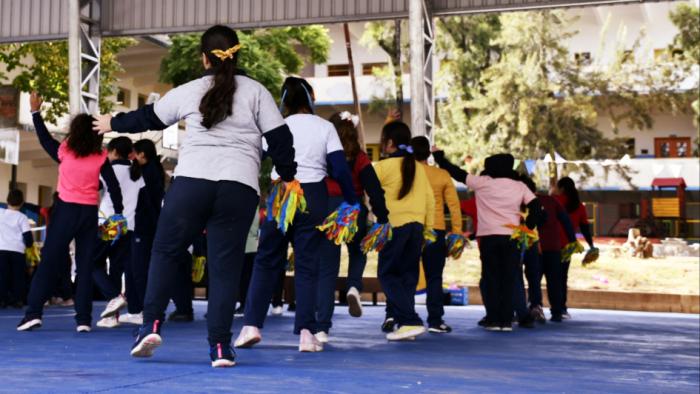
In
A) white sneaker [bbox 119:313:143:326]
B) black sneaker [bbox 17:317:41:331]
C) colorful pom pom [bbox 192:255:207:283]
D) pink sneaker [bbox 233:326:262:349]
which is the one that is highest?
colorful pom pom [bbox 192:255:207:283]

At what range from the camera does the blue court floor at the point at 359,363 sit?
4.95 metres

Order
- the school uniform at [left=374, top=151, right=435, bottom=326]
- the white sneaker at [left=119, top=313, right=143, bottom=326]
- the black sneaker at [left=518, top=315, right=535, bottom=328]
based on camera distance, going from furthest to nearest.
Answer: the black sneaker at [left=518, top=315, right=535, bottom=328], the white sneaker at [left=119, top=313, right=143, bottom=326], the school uniform at [left=374, top=151, right=435, bottom=326]

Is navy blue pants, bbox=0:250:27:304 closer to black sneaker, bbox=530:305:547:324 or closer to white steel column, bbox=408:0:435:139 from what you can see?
white steel column, bbox=408:0:435:139

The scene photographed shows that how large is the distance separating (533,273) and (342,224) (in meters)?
5.40

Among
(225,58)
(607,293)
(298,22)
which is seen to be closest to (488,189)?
(225,58)

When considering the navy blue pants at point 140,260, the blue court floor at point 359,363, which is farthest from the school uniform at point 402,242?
the navy blue pants at point 140,260

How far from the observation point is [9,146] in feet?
57.3

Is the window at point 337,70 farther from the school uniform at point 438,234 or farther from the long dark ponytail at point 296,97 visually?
the long dark ponytail at point 296,97

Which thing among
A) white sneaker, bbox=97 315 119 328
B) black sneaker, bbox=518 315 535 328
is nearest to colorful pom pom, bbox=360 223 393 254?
white sneaker, bbox=97 315 119 328

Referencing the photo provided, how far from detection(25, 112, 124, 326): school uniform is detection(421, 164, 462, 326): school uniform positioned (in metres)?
2.92

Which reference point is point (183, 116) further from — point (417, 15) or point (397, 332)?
point (417, 15)

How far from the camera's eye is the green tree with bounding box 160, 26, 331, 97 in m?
28.1

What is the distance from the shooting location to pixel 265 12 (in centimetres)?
1547

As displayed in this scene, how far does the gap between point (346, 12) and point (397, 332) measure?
7.64m
